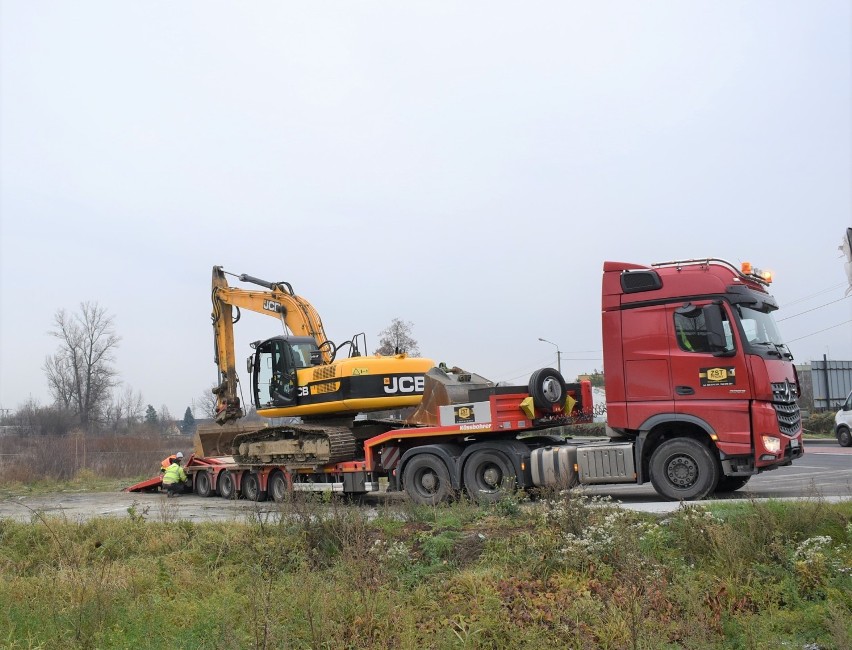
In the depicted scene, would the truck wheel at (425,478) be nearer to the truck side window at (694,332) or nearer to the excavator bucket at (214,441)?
the truck side window at (694,332)

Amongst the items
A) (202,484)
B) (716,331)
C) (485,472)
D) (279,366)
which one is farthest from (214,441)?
(716,331)

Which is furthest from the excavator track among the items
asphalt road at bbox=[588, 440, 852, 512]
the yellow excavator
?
asphalt road at bbox=[588, 440, 852, 512]

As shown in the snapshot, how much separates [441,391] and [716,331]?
193 inches

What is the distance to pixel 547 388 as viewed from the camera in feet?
44.1

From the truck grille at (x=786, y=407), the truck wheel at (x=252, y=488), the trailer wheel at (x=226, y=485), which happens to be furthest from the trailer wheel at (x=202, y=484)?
→ the truck grille at (x=786, y=407)

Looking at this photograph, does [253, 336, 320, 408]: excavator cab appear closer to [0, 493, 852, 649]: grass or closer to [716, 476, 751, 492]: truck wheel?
[0, 493, 852, 649]: grass

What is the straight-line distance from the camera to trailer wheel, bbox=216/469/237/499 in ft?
60.4

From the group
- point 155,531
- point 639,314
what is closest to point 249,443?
point 155,531

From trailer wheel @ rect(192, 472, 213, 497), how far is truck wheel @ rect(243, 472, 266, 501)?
174cm

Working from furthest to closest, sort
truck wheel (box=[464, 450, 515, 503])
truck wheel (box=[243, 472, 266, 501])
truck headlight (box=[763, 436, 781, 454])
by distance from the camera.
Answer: truck wheel (box=[243, 472, 266, 501]) → truck wheel (box=[464, 450, 515, 503]) → truck headlight (box=[763, 436, 781, 454])

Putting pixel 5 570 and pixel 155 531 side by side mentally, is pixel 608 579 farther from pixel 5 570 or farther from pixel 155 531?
pixel 5 570

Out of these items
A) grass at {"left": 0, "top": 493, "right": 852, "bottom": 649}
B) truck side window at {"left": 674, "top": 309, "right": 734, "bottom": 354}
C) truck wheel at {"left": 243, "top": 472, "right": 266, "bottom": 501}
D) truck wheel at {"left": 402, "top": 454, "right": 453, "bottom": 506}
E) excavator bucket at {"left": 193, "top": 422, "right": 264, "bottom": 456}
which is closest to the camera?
grass at {"left": 0, "top": 493, "right": 852, "bottom": 649}

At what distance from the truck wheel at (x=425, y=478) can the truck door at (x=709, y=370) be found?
14.3 ft

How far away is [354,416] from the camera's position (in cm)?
Answer: 1659
